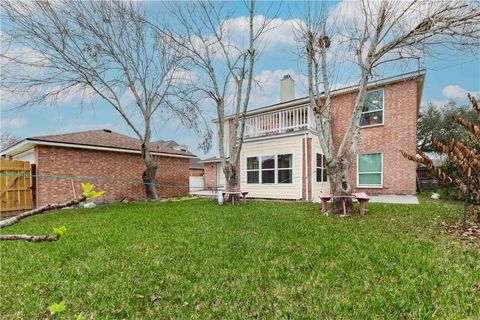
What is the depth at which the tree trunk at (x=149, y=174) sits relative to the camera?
513 inches

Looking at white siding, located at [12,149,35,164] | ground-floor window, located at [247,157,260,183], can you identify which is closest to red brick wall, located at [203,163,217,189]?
ground-floor window, located at [247,157,260,183]

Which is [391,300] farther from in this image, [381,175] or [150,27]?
[150,27]

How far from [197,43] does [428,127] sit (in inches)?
824

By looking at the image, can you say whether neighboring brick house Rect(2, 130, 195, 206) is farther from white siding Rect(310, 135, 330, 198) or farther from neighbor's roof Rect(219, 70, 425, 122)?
white siding Rect(310, 135, 330, 198)

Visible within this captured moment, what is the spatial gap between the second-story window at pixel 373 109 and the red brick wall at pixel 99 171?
475 inches

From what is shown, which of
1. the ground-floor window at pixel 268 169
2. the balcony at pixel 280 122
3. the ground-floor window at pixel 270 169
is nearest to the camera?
the ground-floor window at pixel 270 169

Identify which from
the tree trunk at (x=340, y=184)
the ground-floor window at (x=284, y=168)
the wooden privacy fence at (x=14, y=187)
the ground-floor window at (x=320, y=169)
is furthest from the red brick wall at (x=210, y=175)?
the tree trunk at (x=340, y=184)

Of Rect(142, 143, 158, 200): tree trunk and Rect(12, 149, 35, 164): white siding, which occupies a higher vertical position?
Rect(12, 149, 35, 164): white siding

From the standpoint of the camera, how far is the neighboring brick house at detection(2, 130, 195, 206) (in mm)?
10797

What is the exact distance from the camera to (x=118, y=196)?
13234mm

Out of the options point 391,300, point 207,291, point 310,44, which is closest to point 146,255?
point 207,291

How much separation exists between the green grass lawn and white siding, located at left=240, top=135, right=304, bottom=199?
660 centimetres

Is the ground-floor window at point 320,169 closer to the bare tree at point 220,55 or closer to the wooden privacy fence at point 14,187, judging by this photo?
the bare tree at point 220,55

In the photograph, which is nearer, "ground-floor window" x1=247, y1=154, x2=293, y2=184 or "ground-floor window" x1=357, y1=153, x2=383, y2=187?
"ground-floor window" x1=247, y1=154, x2=293, y2=184
